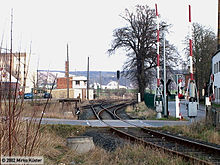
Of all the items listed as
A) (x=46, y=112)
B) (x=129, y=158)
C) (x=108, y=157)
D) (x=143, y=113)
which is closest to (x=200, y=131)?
(x=129, y=158)

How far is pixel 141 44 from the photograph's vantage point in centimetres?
4344

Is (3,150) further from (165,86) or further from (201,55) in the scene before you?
(201,55)

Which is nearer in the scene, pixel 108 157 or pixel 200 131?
pixel 108 157

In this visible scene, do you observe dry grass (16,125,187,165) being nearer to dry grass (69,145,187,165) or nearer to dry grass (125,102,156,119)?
dry grass (69,145,187,165)

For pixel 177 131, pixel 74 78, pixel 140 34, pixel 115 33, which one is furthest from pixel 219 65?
pixel 74 78

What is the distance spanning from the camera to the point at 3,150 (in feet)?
16.6

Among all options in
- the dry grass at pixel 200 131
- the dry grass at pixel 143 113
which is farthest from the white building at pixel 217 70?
the dry grass at pixel 200 131

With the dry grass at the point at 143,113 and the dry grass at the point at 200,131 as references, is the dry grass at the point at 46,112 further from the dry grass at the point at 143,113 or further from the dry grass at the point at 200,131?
the dry grass at the point at 200,131

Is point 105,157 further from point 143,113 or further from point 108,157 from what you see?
point 143,113

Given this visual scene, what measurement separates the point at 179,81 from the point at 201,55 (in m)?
32.1

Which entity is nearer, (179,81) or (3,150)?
(3,150)

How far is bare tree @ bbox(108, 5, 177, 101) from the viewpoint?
4309 centimetres

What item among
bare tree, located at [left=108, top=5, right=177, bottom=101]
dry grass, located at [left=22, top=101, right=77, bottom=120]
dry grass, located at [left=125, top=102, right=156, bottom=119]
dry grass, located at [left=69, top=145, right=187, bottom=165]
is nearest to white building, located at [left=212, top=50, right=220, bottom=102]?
bare tree, located at [left=108, top=5, right=177, bottom=101]

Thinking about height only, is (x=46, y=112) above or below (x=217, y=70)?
below
